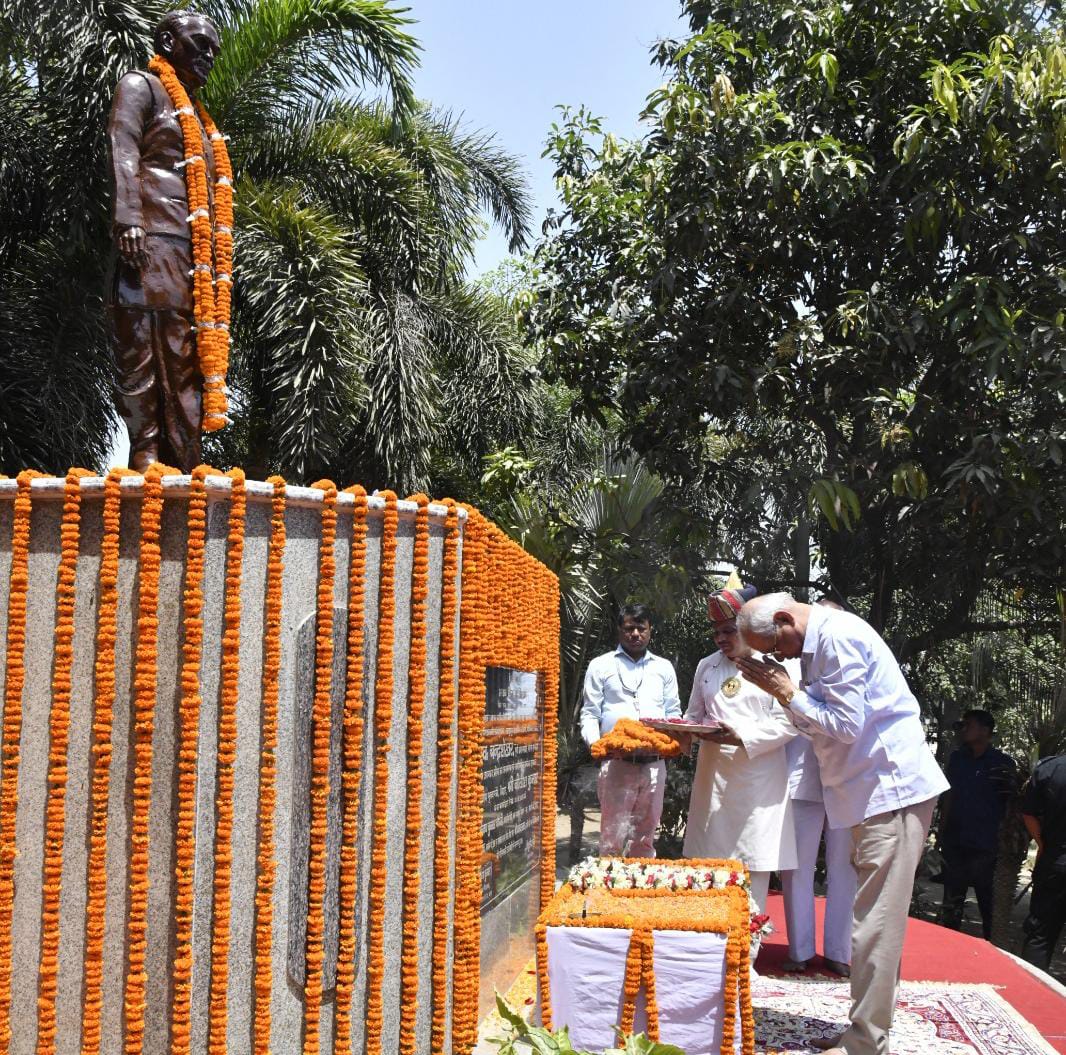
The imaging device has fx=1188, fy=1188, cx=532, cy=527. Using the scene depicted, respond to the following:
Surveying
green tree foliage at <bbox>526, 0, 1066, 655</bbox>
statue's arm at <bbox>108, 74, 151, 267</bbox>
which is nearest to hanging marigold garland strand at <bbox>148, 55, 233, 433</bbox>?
statue's arm at <bbox>108, 74, 151, 267</bbox>

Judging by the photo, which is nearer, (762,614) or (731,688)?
(762,614)

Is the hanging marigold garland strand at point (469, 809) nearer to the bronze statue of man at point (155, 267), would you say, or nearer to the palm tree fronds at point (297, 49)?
the bronze statue of man at point (155, 267)

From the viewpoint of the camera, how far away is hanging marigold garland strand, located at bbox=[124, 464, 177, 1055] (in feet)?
10.5

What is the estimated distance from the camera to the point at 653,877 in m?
4.69

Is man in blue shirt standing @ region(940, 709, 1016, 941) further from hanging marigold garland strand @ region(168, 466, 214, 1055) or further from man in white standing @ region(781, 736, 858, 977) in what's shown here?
hanging marigold garland strand @ region(168, 466, 214, 1055)

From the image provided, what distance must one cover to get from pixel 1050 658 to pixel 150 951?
13.9 m

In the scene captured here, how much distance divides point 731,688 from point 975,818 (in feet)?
10.7

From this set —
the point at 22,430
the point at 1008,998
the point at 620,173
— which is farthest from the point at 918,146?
the point at 22,430

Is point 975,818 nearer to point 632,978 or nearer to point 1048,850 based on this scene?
point 1048,850

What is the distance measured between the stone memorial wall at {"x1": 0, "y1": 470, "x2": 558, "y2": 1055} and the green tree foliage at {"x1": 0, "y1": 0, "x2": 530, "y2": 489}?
23.0ft

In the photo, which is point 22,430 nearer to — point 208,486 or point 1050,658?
point 208,486

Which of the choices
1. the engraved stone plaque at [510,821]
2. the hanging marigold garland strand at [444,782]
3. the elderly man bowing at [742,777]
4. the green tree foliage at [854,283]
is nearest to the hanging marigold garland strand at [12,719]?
the hanging marigold garland strand at [444,782]

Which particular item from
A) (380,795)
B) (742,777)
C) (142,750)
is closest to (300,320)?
(742,777)

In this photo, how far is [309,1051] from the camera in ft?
11.3
